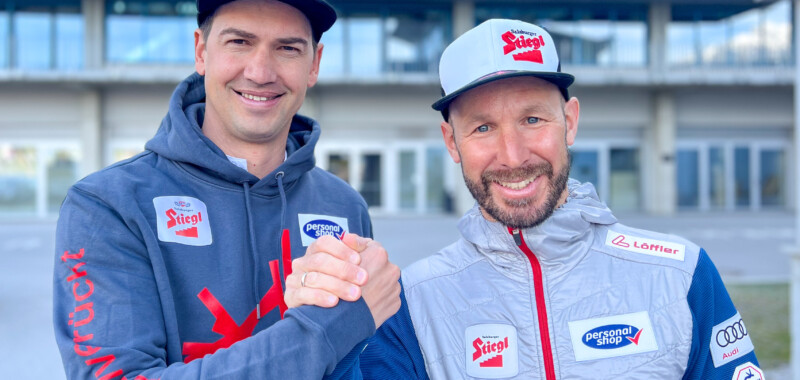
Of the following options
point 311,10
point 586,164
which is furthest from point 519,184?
point 586,164

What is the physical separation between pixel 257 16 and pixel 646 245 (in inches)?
55.8

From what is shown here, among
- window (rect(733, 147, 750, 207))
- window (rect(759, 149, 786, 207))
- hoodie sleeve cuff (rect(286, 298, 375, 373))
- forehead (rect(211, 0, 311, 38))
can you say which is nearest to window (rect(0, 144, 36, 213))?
forehead (rect(211, 0, 311, 38))

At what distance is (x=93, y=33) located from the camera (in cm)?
2019

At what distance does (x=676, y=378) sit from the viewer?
1.75m

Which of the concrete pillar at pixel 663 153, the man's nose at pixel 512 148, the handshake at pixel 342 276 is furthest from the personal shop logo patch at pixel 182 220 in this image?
the concrete pillar at pixel 663 153

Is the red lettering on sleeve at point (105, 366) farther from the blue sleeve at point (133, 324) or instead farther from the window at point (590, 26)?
the window at point (590, 26)

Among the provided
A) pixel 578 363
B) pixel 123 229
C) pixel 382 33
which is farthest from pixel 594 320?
pixel 382 33

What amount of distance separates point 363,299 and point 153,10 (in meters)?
21.2

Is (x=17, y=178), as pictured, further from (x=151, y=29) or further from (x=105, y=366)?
(x=105, y=366)

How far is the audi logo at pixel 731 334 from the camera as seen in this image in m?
1.78

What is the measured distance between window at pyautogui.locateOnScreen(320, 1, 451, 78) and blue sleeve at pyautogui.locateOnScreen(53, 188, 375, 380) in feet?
63.2

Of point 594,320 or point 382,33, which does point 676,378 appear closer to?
point 594,320

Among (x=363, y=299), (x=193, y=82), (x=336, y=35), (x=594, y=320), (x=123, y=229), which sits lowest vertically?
(x=594, y=320)

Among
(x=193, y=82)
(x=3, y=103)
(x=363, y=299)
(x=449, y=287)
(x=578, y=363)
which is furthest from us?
(x=3, y=103)
